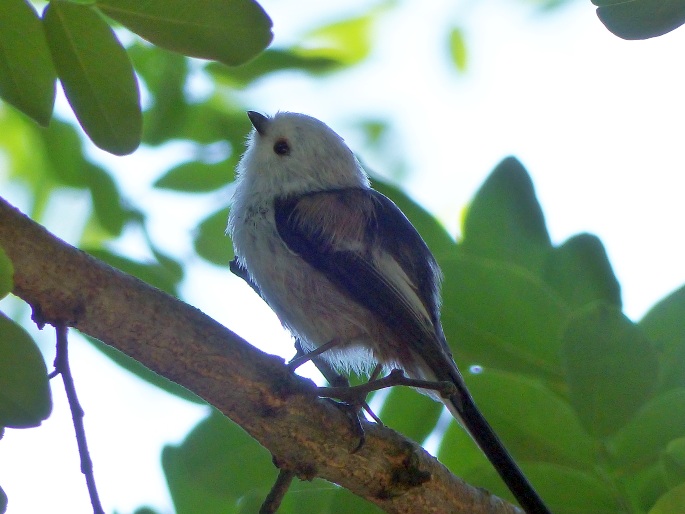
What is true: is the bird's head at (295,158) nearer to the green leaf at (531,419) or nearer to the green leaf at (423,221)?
the green leaf at (423,221)

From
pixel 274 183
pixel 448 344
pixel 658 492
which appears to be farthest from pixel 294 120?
pixel 658 492

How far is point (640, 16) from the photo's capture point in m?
1.35

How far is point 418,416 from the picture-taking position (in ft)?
7.33

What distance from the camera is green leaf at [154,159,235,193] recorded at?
278 cm

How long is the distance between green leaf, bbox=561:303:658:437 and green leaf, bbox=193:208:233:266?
1.36 meters

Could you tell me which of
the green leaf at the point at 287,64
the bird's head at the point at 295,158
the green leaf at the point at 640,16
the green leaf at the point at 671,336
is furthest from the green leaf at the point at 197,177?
the green leaf at the point at 640,16

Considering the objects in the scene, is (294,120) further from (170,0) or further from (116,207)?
(170,0)

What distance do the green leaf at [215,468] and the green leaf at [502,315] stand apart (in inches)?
24.3

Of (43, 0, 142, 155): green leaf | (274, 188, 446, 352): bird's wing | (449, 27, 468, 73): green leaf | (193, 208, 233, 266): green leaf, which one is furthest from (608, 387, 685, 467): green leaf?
(449, 27, 468, 73): green leaf

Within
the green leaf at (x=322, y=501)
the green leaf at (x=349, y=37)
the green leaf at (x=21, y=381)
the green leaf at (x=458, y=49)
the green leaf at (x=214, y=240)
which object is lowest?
the green leaf at (x=21, y=381)

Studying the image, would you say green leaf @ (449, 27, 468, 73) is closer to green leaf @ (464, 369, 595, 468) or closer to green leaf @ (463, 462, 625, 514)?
green leaf @ (464, 369, 595, 468)

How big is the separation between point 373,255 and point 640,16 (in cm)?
131

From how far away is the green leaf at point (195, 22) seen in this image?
1.54 metres

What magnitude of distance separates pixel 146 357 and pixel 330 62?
4.46ft
